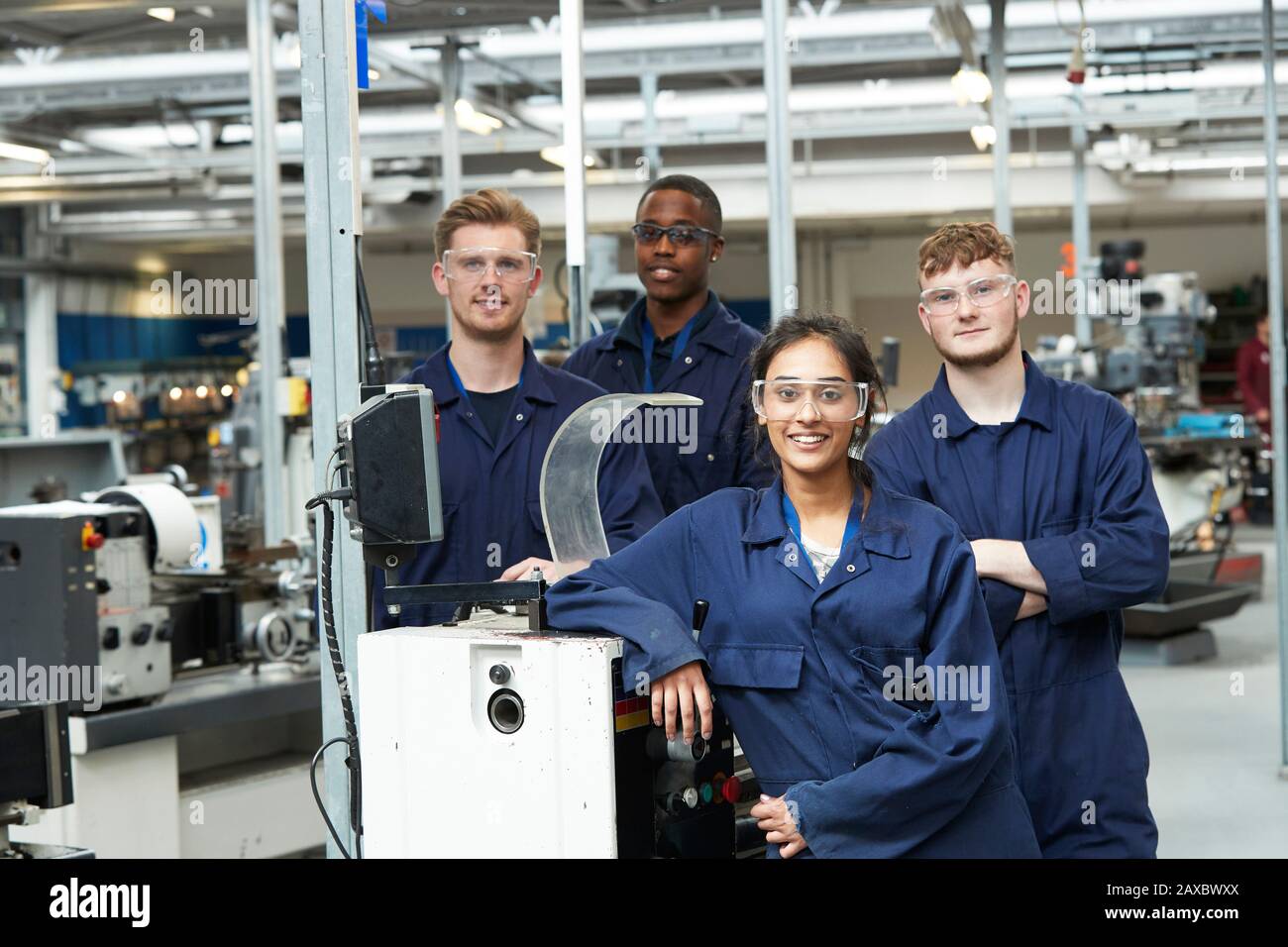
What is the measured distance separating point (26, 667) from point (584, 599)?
204cm

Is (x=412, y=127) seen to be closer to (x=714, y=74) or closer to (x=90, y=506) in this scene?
(x=714, y=74)

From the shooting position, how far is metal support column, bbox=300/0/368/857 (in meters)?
2.19

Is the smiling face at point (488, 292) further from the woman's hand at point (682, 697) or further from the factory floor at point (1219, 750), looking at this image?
the factory floor at point (1219, 750)

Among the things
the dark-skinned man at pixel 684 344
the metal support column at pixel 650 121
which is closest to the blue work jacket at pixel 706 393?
the dark-skinned man at pixel 684 344

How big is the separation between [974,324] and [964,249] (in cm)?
11

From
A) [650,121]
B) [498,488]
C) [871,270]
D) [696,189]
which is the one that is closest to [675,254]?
[696,189]

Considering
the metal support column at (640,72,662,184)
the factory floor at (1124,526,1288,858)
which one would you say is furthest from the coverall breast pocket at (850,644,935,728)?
the metal support column at (640,72,662,184)

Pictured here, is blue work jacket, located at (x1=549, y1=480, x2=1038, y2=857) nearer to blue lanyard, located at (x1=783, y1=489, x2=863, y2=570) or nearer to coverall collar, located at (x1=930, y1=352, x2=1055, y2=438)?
blue lanyard, located at (x1=783, y1=489, x2=863, y2=570)

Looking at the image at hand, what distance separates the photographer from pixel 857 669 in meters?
1.71

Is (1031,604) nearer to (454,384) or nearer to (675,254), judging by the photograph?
(454,384)

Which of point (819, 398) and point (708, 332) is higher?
point (708, 332)

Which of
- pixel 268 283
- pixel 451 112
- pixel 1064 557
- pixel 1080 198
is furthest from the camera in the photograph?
pixel 1080 198

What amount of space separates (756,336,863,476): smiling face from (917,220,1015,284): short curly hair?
391 mm

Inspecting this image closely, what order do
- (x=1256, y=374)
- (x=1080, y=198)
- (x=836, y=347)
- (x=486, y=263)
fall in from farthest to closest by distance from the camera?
(x=1256, y=374) < (x=1080, y=198) < (x=486, y=263) < (x=836, y=347)
